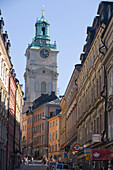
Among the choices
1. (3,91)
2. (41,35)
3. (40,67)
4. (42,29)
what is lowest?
(3,91)

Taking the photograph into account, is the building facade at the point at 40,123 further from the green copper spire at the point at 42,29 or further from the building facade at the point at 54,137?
the green copper spire at the point at 42,29

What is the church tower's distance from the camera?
13950cm

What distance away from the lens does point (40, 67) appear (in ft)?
466

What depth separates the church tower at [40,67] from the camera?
458ft

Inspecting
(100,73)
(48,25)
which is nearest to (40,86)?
(48,25)

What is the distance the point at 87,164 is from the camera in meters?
40.8

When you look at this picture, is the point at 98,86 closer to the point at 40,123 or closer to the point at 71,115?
the point at 71,115

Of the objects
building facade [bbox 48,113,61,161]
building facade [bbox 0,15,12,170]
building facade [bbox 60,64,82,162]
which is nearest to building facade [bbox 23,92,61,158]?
building facade [bbox 48,113,61,161]

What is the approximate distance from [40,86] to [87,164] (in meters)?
101

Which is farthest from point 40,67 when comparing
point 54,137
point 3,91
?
point 3,91

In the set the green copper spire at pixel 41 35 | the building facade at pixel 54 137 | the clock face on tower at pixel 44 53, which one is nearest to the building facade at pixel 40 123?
the building facade at pixel 54 137

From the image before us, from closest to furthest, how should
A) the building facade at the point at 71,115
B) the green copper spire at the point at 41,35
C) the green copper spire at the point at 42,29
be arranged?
1. the building facade at the point at 71,115
2. the green copper spire at the point at 41,35
3. the green copper spire at the point at 42,29

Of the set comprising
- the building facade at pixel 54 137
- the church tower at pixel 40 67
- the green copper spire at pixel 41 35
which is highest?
the green copper spire at pixel 41 35

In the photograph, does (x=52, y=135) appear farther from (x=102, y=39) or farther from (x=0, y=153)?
(x=102, y=39)
